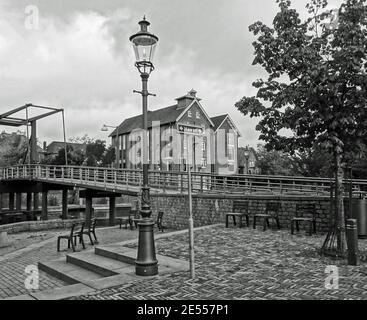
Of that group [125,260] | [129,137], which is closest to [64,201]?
[125,260]

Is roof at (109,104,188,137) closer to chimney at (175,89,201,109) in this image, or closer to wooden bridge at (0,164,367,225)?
chimney at (175,89,201,109)

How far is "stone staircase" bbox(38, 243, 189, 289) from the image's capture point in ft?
21.3

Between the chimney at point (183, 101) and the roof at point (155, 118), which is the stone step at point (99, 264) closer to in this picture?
the roof at point (155, 118)

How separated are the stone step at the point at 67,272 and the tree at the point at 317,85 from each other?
466 cm

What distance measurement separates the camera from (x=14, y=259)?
10.5 meters

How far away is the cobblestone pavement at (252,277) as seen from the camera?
549cm

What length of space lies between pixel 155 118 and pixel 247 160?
23.6m

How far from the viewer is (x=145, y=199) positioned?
6.88 meters

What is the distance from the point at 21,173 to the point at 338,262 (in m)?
27.3

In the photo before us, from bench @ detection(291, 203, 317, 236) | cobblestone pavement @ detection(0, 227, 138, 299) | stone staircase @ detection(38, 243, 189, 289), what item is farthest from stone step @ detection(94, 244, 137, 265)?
bench @ detection(291, 203, 317, 236)

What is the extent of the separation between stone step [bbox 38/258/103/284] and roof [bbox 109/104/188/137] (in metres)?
39.1

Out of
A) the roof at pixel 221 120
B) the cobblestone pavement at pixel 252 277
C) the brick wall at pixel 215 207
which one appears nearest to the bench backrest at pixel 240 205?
the brick wall at pixel 215 207

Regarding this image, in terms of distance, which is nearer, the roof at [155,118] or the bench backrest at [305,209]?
the bench backrest at [305,209]

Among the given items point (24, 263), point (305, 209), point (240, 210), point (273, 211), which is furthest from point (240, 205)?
point (24, 263)
